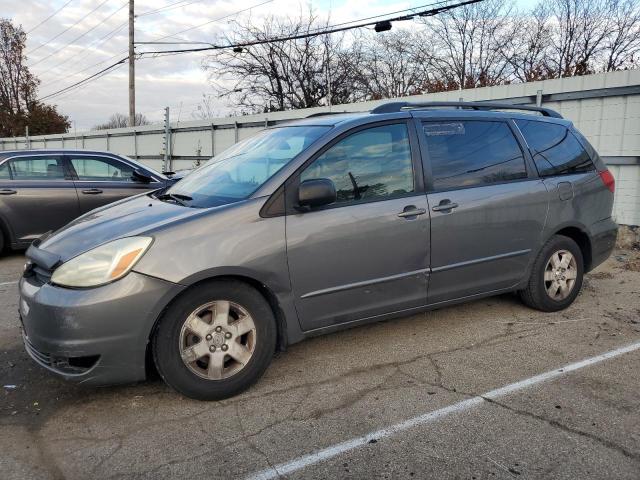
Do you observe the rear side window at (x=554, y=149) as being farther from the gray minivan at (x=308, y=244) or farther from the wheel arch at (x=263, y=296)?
the wheel arch at (x=263, y=296)

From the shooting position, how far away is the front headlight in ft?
9.73

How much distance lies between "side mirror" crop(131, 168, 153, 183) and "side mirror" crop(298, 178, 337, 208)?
5.01m

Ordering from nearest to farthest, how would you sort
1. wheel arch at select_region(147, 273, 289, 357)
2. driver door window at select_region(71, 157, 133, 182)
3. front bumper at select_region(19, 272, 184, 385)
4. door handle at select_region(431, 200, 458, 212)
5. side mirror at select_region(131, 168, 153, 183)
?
front bumper at select_region(19, 272, 184, 385) → wheel arch at select_region(147, 273, 289, 357) → door handle at select_region(431, 200, 458, 212) → side mirror at select_region(131, 168, 153, 183) → driver door window at select_region(71, 157, 133, 182)

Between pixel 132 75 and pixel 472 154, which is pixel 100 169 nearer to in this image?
pixel 472 154

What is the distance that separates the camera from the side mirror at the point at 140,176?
7.70m

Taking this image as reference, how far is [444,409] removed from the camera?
10.3 ft

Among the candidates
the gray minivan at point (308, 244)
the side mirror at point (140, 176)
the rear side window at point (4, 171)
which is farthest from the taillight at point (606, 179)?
the rear side window at point (4, 171)

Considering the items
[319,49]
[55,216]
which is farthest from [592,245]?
[319,49]

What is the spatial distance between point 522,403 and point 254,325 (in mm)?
1665

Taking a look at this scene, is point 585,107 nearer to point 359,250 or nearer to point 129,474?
point 359,250

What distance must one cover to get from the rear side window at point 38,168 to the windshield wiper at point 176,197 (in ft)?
14.6

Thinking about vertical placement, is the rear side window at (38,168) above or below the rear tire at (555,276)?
above

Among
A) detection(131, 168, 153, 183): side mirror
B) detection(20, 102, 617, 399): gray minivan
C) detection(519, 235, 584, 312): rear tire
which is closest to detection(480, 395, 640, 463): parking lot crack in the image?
detection(20, 102, 617, 399): gray minivan

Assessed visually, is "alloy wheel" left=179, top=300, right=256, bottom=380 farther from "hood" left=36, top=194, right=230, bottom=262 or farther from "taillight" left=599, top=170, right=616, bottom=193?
"taillight" left=599, top=170, right=616, bottom=193
